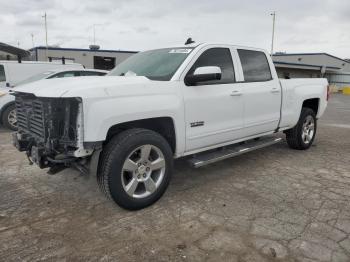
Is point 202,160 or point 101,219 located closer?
point 101,219

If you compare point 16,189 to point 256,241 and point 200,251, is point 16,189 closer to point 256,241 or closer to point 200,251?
point 200,251

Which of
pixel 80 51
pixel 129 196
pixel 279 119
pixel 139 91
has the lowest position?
pixel 129 196

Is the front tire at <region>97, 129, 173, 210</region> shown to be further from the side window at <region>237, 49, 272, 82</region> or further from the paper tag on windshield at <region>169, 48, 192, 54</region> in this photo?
the side window at <region>237, 49, 272, 82</region>

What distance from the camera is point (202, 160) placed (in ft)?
14.4

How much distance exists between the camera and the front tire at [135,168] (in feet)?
11.4

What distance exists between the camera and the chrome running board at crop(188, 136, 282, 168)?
438 centimetres

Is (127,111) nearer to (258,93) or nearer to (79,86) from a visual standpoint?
(79,86)

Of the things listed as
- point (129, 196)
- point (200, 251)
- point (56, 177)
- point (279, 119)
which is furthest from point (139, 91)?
point (279, 119)

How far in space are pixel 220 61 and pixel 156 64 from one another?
3.05ft

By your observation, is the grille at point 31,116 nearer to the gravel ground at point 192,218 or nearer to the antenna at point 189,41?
the gravel ground at point 192,218

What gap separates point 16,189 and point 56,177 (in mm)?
608

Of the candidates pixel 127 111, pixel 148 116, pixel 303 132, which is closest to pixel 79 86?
pixel 127 111

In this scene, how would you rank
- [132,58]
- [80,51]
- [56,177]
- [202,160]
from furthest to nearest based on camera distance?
1. [80,51]
2. [132,58]
3. [56,177]
4. [202,160]

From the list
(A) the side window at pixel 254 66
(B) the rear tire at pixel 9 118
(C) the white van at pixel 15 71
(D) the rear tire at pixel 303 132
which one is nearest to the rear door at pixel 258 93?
(A) the side window at pixel 254 66
